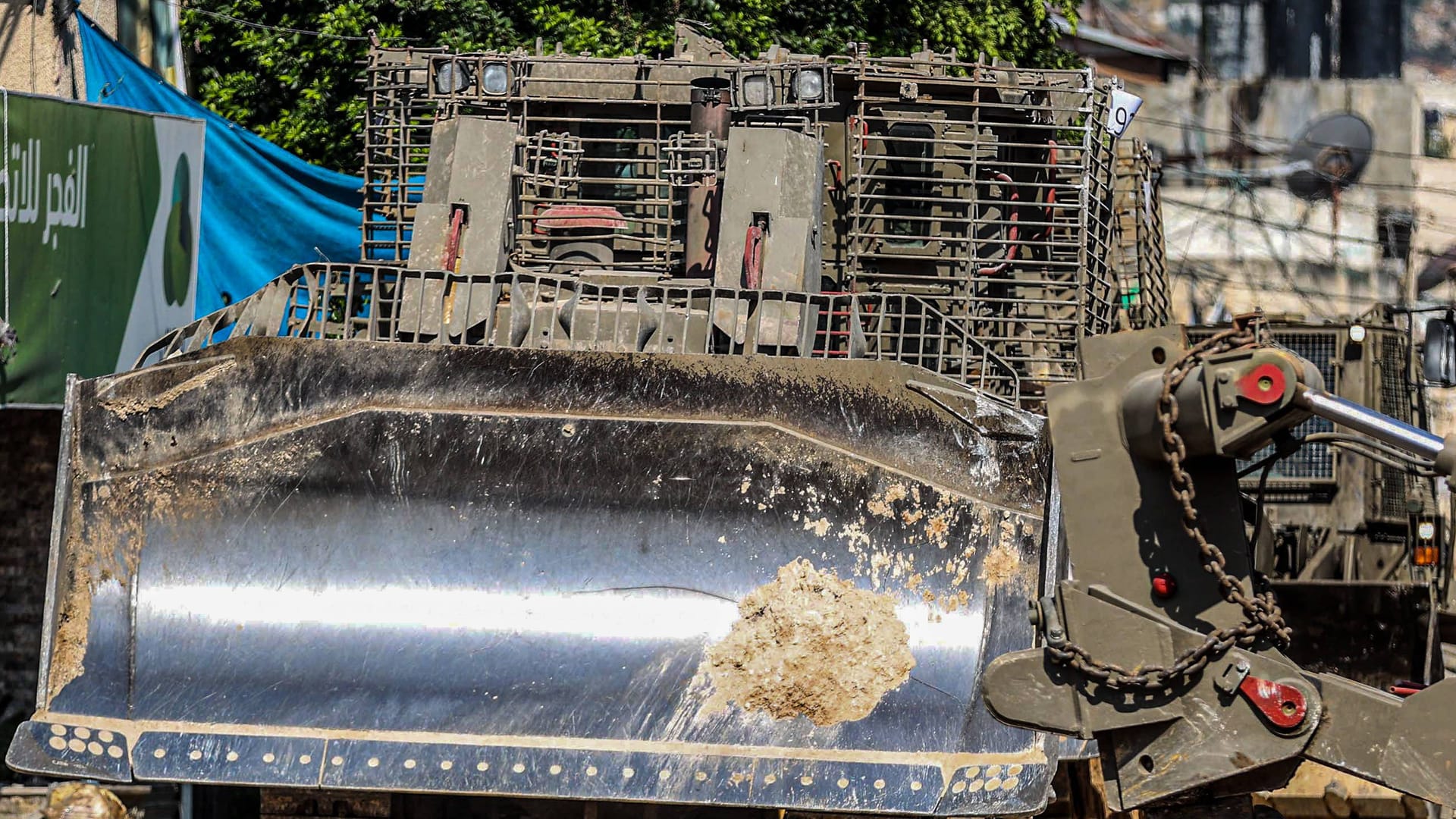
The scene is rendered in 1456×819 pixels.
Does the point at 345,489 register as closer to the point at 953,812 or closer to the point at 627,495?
the point at 627,495

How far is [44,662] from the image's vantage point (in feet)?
21.4

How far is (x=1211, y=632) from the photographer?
4.20 meters

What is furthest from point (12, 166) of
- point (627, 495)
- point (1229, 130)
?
point (1229, 130)

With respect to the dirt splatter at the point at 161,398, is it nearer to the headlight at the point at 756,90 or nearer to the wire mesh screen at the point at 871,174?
the wire mesh screen at the point at 871,174

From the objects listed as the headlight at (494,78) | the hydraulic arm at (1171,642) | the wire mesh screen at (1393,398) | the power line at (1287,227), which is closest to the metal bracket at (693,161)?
the headlight at (494,78)

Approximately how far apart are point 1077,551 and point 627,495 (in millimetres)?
2984

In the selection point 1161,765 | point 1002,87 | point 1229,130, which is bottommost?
point 1161,765

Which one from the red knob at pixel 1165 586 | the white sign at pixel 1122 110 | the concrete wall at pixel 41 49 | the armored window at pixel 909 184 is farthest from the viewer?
the white sign at pixel 1122 110

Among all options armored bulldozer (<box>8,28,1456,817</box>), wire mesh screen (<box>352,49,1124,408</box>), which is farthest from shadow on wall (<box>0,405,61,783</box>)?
armored bulldozer (<box>8,28,1456,817</box>)

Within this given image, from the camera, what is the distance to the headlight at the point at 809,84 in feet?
32.1

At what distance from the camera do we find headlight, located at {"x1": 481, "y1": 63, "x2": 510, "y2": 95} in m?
10.2

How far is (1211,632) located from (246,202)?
9.86m

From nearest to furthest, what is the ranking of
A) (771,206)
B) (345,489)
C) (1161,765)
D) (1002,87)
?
(1161,765) < (345,489) < (771,206) < (1002,87)

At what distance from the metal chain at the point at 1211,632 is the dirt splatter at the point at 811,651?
92.8 inches
